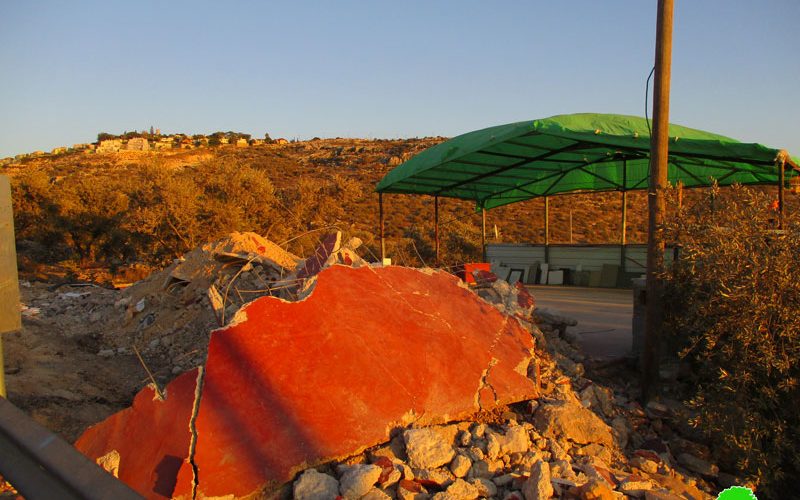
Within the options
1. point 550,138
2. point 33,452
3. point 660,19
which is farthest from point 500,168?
point 33,452

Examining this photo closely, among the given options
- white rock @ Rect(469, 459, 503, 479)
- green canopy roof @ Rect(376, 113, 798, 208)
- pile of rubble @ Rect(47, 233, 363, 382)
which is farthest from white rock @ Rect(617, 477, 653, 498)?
green canopy roof @ Rect(376, 113, 798, 208)

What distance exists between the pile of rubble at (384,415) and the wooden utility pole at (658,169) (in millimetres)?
1020

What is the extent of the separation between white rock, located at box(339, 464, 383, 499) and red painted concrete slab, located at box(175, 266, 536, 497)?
296 mm

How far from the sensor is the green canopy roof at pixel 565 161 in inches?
322

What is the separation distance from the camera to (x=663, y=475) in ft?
14.5

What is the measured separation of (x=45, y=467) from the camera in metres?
1.87

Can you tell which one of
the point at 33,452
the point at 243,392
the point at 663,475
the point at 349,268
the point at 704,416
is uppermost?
the point at 349,268

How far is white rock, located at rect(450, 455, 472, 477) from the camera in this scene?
353cm

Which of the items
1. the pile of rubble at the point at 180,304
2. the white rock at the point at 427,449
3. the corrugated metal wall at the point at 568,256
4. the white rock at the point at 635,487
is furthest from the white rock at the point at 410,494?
the corrugated metal wall at the point at 568,256

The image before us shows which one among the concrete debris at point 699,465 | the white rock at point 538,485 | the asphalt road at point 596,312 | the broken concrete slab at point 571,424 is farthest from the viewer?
the asphalt road at point 596,312

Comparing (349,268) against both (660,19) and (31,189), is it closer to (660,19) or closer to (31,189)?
(660,19)

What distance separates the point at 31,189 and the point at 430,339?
2405cm

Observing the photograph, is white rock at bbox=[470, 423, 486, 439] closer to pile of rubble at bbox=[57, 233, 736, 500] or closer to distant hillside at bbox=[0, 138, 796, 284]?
pile of rubble at bbox=[57, 233, 736, 500]

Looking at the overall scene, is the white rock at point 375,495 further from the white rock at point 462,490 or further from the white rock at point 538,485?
the white rock at point 538,485
